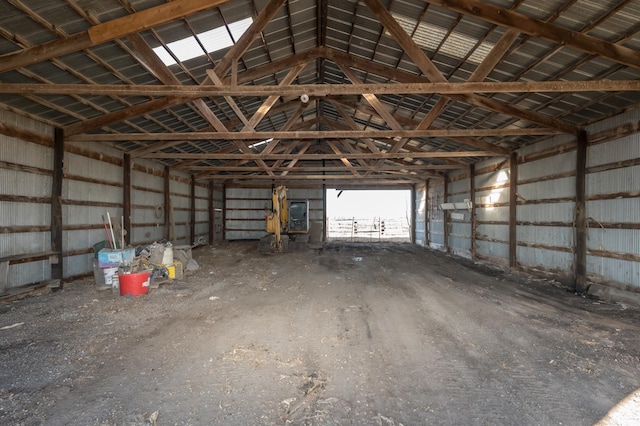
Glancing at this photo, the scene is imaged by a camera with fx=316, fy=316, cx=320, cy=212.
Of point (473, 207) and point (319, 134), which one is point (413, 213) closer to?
point (473, 207)

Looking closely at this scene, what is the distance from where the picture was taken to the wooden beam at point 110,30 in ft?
13.8

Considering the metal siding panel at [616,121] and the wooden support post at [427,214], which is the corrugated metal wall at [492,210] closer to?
the metal siding panel at [616,121]

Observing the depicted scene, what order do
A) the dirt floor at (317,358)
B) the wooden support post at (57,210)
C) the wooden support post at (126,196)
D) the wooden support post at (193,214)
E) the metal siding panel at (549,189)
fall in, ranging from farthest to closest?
the wooden support post at (193,214) < the wooden support post at (126,196) < the metal siding panel at (549,189) < the wooden support post at (57,210) < the dirt floor at (317,358)

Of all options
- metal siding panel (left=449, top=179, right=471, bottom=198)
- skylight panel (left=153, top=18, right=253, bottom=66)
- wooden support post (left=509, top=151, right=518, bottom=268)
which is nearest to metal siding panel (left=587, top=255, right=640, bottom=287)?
wooden support post (left=509, top=151, right=518, bottom=268)

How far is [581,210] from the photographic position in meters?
7.23

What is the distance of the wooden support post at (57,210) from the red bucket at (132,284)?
2.05 m

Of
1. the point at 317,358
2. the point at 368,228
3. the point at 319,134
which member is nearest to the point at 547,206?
the point at 319,134

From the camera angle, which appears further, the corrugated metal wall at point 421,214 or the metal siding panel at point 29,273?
the corrugated metal wall at point 421,214

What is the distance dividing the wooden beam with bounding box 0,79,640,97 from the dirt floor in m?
3.71

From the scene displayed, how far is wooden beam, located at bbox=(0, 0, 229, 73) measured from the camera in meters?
4.20

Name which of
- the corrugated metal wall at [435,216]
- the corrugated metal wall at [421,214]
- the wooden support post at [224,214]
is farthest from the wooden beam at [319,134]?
the wooden support post at [224,214]

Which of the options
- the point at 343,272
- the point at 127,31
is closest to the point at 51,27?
the point at 127,31

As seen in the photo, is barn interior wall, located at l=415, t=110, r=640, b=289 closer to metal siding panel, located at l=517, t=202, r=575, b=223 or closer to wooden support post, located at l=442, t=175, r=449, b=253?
metal siding panel, located at l=517, t=202, r=575, b=223

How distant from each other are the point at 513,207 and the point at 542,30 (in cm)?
640
